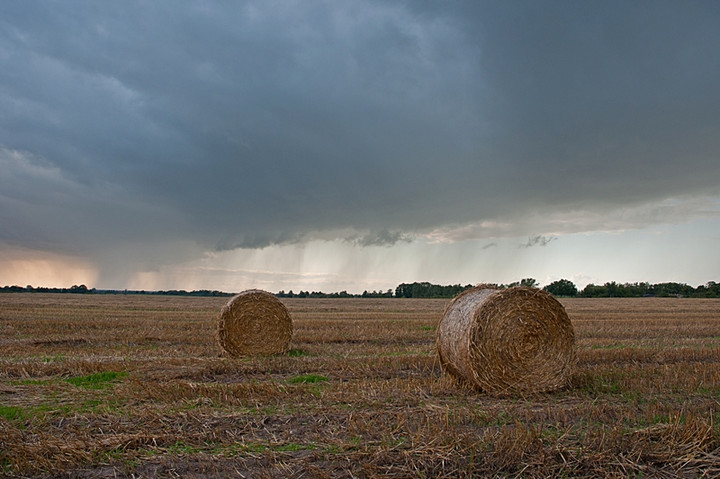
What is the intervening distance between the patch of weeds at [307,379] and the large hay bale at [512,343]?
6.97 feet

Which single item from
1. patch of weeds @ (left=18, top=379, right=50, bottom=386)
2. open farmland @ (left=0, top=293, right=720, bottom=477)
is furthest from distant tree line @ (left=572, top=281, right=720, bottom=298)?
patch of weeds @ (left=18, top=379, right=50, bottom=386)

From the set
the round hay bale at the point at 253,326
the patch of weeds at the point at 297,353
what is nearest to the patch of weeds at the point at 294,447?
the patch of weeds at the point at 297,353

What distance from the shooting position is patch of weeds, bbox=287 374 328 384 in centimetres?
854

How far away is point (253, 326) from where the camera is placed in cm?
1295

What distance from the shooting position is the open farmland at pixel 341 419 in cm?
470

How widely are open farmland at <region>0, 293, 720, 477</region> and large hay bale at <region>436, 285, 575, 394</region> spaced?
299mm

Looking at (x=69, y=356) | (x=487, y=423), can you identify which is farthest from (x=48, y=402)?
(x=487, y=423)

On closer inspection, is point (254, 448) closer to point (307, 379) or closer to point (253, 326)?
point (307, 379)

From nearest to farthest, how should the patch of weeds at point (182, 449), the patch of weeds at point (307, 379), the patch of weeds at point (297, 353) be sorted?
the patch of weeds at point (182, 449) < the patch of weeds at point (307, 379) < the patch of weeds at point (297, 353)

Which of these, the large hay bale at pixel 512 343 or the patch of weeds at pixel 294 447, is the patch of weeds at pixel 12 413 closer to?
the patch of weeds at pixel 294 447

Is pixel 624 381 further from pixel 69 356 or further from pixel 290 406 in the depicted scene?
pixel 69 356

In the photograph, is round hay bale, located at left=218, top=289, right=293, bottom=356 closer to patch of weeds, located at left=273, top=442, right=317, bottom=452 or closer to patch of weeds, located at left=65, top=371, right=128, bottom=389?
patch of weeds, located at left=65, top=371, right=128, bottom=389

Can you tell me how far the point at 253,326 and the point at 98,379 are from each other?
461 centimetres

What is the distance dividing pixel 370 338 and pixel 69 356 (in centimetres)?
748
